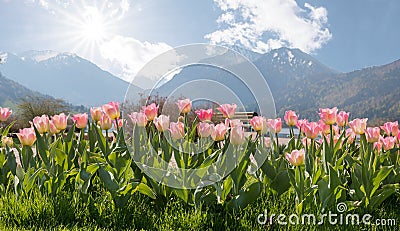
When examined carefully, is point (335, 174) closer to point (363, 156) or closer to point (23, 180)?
point (363, 156)

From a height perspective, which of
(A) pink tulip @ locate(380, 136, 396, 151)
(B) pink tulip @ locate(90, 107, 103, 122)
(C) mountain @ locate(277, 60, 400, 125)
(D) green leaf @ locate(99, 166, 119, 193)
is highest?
(C) mountain @ locate(277, 60, 400, 125)

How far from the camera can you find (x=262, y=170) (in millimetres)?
2582

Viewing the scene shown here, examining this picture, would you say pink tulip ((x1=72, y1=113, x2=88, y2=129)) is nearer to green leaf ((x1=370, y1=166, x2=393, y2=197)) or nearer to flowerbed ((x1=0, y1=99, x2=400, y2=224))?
flowerbed ((x1=0, y1=99, x2=400, y2=224))

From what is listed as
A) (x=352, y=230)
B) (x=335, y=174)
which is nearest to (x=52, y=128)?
(x=335, y=174)

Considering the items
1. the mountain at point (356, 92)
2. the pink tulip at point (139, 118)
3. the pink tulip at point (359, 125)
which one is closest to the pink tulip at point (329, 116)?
the pink tulip at point (359, 125)

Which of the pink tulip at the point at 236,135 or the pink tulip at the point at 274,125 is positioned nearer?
the pink tulip at the point at 236,135

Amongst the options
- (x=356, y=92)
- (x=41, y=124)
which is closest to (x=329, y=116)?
(x=41, y=124)

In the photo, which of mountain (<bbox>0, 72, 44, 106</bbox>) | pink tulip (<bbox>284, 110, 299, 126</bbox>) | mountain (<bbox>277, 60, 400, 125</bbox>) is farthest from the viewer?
mountain (<bbox>0, 72, 44, 106</bbox>)

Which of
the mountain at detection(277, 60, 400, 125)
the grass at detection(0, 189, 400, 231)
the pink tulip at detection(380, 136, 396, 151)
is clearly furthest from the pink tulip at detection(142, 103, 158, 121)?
the mountain at detection(277, 60, 400, 125)

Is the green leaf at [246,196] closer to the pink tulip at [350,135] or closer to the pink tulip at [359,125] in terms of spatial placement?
the pink tulip at [359,125]

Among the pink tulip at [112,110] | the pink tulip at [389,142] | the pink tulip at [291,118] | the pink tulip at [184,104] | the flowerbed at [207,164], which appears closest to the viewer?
the flowerbed at [207,164]

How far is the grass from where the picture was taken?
7.71ft

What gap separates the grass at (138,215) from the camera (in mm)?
2350

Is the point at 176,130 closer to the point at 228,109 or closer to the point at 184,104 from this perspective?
the point at 184,104
